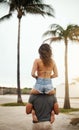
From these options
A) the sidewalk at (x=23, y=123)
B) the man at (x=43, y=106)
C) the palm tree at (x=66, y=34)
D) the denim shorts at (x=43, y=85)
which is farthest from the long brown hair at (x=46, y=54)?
the palm tree at (x=66, y=34)

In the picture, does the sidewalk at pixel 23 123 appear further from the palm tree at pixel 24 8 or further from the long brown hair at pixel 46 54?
the palm tree at pixel 24 8

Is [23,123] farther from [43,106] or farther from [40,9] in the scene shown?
[40,9]

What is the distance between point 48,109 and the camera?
6266mm

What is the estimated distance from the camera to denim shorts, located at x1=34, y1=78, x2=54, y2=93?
20.1ft

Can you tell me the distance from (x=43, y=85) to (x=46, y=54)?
54 cm

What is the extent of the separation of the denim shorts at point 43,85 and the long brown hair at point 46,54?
0.29m

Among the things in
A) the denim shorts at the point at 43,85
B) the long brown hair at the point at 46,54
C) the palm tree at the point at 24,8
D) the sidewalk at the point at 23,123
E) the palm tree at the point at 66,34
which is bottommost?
the sidewalk at the point at 23,123

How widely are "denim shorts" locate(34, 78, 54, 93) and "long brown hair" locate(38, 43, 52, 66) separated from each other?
0.29 m

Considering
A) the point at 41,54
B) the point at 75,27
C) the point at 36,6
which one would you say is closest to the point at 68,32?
the point at 75,27

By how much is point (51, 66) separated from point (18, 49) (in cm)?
2523

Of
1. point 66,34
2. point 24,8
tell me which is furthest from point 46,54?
point 24,8

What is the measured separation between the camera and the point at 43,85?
613 centimetres

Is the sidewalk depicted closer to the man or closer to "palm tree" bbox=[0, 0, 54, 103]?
the man

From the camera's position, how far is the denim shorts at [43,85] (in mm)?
6141
